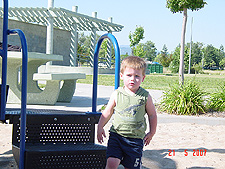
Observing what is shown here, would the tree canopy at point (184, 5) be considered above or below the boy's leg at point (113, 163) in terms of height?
above

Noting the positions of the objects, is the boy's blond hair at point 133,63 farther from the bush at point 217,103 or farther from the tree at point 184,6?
the tree at point 184,6

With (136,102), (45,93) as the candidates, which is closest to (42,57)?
(45,93)

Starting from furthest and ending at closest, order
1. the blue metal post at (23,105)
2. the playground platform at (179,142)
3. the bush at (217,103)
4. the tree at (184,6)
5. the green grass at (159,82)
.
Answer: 1. the green grass at (159,82)
2. the tree at (184,6)
3. the bush at (217,103)
4. the playground platform at (179,142)
5. the blue metal post at (23,105)

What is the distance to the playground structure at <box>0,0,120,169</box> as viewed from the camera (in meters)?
2.86

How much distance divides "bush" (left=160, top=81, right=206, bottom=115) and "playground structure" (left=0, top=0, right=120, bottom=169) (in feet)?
10.7

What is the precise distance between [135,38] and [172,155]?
38274mm

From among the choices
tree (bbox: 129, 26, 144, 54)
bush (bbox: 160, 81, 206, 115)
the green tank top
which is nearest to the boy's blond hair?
the green tank top

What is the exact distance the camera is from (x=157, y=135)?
199 inches

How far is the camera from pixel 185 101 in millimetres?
6504

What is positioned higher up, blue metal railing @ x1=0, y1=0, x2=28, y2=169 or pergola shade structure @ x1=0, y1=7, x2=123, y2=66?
pergola shade structure @ x1=0, y1=7, x2=123, y2=66

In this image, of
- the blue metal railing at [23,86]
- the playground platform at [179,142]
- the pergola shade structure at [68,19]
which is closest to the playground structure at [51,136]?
the blue metal railing at [23,86]

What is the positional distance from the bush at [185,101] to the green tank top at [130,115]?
4051 millimetres

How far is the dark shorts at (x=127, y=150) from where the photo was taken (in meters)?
2.46

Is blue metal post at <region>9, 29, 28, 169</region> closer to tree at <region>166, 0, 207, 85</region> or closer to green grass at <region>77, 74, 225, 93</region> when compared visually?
tree at <region>166, 0, 207, 85</region>
